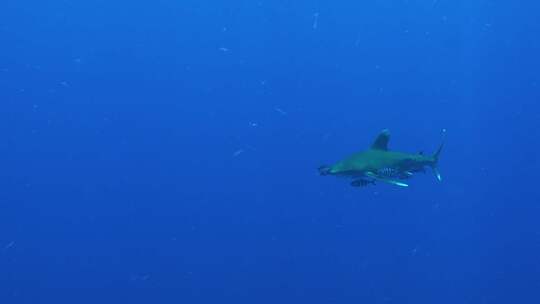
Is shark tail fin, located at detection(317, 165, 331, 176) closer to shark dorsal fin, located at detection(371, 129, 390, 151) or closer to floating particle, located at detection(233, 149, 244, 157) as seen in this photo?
shark dorsal fin, located at detection(371, 129, 390, 151)

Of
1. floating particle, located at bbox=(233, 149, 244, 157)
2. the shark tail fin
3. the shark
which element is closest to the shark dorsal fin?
the shark

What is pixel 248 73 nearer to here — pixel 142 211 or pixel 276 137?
pixel 276 137

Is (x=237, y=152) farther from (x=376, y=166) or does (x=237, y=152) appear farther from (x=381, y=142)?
(x=376, y=166)

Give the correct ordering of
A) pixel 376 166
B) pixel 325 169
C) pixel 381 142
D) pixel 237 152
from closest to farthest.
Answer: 1. pixel 376 166
2. pixel 325 169
3. pixel 381 142
4. pixel 237 152

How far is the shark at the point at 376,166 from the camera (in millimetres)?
5531

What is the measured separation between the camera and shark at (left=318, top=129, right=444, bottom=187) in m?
5.53

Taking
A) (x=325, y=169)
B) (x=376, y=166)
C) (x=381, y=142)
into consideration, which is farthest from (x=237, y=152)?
(x=376, y=166)

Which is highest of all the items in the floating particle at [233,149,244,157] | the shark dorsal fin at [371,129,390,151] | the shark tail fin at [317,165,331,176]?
the floating particle at [233,149,244,157]

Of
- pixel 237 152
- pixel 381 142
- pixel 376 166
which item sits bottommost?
pixel 376 166

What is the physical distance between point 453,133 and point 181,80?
541 cm

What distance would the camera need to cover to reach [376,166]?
5570mm

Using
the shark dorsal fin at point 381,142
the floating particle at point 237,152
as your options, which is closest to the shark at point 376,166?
the shark dorsal fin at point 381,142

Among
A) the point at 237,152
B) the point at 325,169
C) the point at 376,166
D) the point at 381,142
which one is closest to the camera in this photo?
the point at 376,166

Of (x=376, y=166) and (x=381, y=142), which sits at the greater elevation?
(x=381, y=142)
